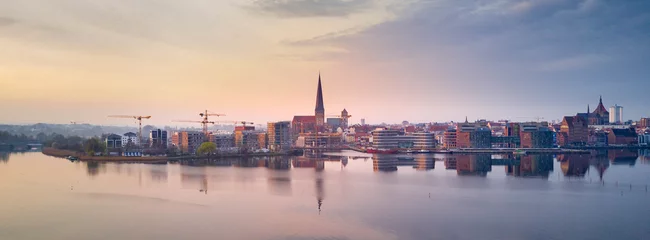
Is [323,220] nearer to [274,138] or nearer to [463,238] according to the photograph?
[463,238]

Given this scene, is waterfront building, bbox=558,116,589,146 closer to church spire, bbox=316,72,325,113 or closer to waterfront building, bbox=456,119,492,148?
waterfront building, bbox=456,119,492,148

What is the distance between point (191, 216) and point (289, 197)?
2886 millimetres

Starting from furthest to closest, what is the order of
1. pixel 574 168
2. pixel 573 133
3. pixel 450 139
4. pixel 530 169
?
pixel 573 133 < pixel 450 139 < pixel 574 168 < pixel 530 169

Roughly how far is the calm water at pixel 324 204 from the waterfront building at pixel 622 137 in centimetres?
2005

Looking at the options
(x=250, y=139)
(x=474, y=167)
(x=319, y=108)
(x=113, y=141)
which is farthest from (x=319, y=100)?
(x=474, y=167)

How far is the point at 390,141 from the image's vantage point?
35.2m

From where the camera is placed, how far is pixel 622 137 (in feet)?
119

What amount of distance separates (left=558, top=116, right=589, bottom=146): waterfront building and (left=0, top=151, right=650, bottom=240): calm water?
57.1 feet

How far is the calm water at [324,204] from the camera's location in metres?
8.79

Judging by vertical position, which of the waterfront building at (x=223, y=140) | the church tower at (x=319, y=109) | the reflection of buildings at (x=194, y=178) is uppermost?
the church tower at (x=319, y=109)

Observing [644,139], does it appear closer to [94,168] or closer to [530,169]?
[530,169]

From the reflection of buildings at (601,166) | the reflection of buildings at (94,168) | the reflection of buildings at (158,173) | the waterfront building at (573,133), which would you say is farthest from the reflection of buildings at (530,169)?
the reflection of buildings at (94,168)

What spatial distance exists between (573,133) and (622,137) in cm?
398

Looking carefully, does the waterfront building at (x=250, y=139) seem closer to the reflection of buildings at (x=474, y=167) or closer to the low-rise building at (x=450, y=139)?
the low-rise building at (x=450, y=139)
